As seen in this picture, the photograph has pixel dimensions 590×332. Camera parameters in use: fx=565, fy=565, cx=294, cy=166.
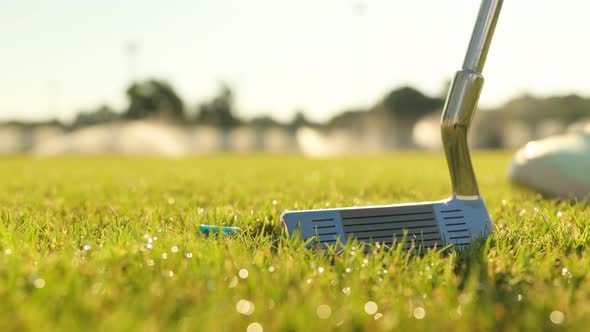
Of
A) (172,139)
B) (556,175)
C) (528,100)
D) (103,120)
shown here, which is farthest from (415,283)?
(103,120)

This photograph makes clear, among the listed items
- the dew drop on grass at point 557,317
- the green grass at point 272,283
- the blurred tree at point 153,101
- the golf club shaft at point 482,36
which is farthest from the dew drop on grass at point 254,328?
the blurred tree at point 153,101

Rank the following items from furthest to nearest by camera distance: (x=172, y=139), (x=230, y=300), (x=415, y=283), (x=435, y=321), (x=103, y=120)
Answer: (x=103, y=120), (x=172, y=139), (x=415, y=283), (x=230, y=300), (x=435, y=321)

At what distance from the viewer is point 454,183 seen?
218cm

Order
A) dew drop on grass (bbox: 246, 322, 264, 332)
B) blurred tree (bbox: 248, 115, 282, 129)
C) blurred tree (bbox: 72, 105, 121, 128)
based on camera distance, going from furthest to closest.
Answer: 1. blurred tree (bbox: 72, 105, 121, 128)
2. blurred tree (bbox: 248, 115, 282, 129)
3. dew drop on grass (bbox: 246, 322, 264, 332)

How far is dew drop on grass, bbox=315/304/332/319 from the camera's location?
1.17 m

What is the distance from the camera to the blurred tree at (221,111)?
169 ft

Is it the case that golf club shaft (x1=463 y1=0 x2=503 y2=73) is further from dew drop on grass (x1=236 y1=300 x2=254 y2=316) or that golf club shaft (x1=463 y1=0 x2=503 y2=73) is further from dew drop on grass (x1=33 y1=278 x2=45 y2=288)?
dew drop on grass (x1=33 y1=278 x2=45 y2=288)

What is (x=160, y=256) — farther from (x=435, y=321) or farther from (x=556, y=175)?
(x=556, y=175)

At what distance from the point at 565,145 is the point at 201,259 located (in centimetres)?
302

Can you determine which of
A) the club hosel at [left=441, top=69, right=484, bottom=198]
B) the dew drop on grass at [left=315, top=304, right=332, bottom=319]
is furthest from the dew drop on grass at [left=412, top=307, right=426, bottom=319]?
the club hosel at [left=441, top=69, right=484, bottom=198]

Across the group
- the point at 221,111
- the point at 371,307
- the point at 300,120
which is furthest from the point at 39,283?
the point at 221,111

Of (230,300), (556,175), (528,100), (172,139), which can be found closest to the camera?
(230,300)

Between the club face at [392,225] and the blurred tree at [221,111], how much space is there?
163 feet

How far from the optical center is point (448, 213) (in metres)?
2.08
